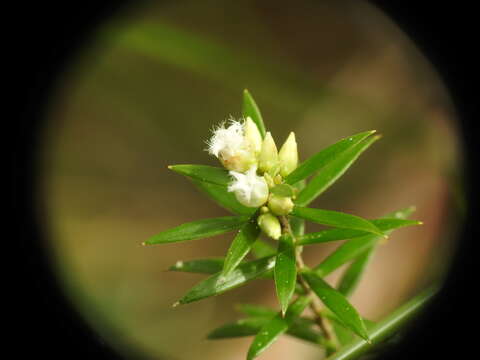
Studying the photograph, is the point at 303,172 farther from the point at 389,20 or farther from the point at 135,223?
the point at 135,223

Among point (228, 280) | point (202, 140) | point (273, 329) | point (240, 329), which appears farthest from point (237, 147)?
point (202, 140)

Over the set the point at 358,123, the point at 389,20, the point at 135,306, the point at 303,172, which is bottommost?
the point at 303,172

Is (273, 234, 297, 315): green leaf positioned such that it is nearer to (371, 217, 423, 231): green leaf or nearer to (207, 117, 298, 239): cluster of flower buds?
(207, 117, 298, 239): cluster of flower buds

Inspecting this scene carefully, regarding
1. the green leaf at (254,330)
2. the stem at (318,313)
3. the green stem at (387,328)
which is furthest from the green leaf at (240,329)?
the green stem at (387,328)

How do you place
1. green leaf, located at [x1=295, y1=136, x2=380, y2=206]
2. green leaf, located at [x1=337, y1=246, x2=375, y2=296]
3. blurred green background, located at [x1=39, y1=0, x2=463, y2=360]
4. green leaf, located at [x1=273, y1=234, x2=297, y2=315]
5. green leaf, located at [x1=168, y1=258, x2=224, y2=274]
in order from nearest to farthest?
green leaf, located at [x1=273, y1=234, x2=297, y2=315], green leaf, located at [x1=295, y1=136, x2=380, y2=206], green leaf, located at [x1=168, y1=258, x2=224, y2=274], green leaf, located at [x1=337, y1=246, x2=375, y2=296], blurred green background, located at [x1=39, y1=0, x2=463, y2=360]

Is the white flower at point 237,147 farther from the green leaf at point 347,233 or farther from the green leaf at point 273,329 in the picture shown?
the green leaf at point 273,329

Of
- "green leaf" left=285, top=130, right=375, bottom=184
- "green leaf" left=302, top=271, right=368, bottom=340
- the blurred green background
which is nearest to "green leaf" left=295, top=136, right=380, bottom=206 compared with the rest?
"green leaf" left=285, top=130, right=375, bottom=184

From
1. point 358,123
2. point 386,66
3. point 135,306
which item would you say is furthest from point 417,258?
point 135,306
